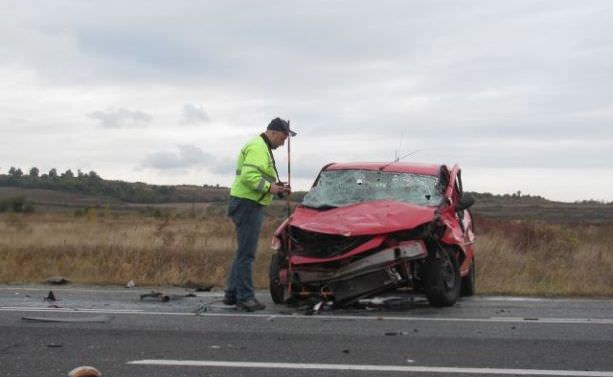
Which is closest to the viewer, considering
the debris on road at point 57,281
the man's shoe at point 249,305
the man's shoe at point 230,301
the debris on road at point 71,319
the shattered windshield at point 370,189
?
the debris on road at point 71,319

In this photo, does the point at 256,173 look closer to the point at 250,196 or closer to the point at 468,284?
the point at 250,196

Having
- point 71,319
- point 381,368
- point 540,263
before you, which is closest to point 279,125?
point 71,319

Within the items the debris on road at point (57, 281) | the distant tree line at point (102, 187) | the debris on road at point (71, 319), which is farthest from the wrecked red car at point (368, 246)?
the distant tree line at point (102, 187)

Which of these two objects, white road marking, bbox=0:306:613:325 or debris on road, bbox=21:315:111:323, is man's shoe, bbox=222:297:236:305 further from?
debris on road, bbox=21:315:111:323

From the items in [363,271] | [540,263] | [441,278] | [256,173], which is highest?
[256,173]

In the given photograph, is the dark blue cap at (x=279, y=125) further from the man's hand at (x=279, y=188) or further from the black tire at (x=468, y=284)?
the black tire at (x=468, y=284)

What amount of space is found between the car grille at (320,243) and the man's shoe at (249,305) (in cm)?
67

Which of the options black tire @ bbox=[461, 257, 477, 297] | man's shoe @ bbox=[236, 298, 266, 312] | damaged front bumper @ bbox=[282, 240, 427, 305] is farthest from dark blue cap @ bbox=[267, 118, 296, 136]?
black tire @ bbox=[461, 257, 477, 297]

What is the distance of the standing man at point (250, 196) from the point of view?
882 centimetres

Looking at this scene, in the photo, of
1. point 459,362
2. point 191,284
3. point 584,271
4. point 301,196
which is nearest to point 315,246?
point 301,196

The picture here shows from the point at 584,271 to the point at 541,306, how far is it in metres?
5.22

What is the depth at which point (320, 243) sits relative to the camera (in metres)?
8.53

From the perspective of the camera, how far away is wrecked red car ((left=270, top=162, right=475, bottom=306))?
8383mm

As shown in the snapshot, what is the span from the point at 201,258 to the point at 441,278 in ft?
25.8
